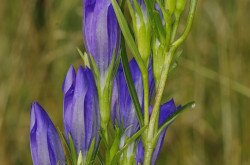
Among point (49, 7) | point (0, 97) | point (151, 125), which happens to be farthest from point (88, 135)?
point (0, 97)

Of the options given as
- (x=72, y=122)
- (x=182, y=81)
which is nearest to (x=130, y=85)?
(x=72, y=122)

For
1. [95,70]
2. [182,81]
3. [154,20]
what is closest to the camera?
[154,20]

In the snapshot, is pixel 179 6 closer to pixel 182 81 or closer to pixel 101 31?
pixel 101 31

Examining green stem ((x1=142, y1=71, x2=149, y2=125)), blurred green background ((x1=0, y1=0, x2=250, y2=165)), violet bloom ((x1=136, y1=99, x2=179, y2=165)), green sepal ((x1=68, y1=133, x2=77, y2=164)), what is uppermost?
green stem ((x1=142, y1=71, x2=149, y2=125))

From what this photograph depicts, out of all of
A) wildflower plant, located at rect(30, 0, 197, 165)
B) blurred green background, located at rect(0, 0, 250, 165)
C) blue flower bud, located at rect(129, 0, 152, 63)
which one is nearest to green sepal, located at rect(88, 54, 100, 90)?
wildflower plant, located at rect(30, 0, 197, 165)

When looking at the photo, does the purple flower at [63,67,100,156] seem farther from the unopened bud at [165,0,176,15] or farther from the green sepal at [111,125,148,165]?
the unopened bud at [165,0,176,15]

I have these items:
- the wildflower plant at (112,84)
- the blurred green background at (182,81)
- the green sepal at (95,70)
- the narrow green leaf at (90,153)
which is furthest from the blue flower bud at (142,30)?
the blurred green background at (182,81)
